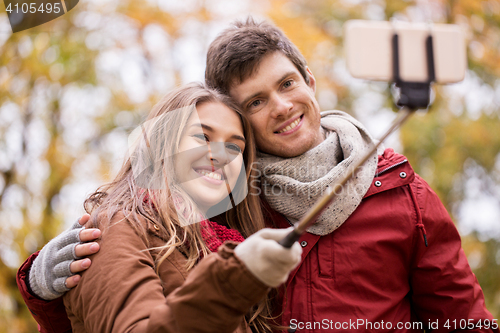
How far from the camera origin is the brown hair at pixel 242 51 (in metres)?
2.20

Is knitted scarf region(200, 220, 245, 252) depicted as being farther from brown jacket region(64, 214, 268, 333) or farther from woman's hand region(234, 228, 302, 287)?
woman's hand region(234, 228, 302, 287)

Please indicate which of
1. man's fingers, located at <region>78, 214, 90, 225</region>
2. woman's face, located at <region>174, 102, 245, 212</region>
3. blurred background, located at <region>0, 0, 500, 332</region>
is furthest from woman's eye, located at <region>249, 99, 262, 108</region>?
blurred background, located at <region>0, 0, 500, 332</region>

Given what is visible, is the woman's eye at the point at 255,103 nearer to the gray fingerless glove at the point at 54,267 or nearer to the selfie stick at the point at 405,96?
the gray fingerless glove at the point at 54,267

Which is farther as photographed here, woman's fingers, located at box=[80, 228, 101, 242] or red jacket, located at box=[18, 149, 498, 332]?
red jacket, located at box=[18, 149, 498, 332]

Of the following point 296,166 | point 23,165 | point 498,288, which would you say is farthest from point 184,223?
point 498,288

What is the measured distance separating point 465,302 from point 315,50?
4.89 m

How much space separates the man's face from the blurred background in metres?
3.39

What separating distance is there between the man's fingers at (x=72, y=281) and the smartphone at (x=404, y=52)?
1171 mm

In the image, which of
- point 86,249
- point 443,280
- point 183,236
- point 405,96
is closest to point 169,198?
point 183,236

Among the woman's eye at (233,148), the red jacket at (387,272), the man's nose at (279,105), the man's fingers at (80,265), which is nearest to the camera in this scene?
the man's fingers at (80,265)

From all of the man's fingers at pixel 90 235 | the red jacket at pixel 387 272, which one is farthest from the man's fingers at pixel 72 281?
the red jacket at pixel 387 272

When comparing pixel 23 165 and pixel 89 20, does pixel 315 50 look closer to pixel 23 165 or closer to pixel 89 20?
pixel 89 20

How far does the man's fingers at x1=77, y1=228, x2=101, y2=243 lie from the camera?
162 cm

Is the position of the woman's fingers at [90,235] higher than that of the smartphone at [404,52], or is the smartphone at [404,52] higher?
the smartphone at [404,52]
